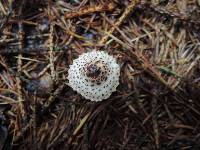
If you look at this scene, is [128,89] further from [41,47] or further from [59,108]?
[41,47]

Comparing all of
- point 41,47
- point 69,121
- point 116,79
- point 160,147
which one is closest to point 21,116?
point 69,121

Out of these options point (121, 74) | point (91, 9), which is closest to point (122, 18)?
point (91, 9)

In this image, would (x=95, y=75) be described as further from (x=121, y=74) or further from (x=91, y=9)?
(x=91, y=9)

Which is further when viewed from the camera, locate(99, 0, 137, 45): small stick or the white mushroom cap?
locate(99, 0, 137, 45): small stick

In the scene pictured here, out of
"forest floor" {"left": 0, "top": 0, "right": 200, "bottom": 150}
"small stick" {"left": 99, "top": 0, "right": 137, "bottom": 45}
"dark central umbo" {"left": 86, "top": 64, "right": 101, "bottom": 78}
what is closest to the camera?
"dark central umbo" {"left": 86, "top": 64, "right": 101, "bottom": 78}

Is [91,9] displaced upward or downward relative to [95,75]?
upward

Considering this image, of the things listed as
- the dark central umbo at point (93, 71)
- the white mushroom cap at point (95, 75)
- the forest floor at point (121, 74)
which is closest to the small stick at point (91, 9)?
the forest floor at point (121, 74)

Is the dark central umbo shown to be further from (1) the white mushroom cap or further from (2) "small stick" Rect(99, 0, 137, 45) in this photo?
(2) "small stick" Rect(99, 0, 137, 45)

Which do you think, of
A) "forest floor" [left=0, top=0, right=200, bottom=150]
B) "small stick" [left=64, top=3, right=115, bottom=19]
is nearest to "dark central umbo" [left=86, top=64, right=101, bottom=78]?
"forest floor" [left=0, top=0, right=200, bottom=150]

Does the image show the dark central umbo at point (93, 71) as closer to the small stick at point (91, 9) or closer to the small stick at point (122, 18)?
the small stick at point (122, 18)
